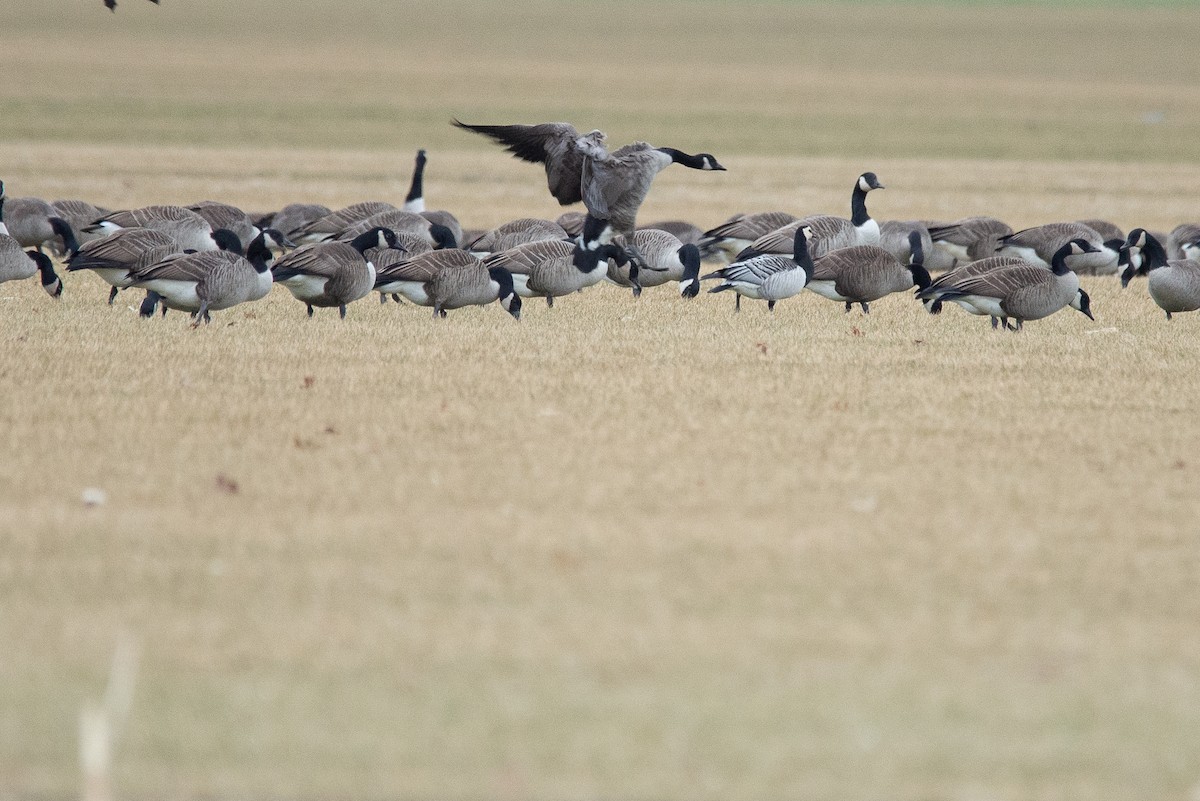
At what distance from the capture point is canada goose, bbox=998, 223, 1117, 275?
1647 cm

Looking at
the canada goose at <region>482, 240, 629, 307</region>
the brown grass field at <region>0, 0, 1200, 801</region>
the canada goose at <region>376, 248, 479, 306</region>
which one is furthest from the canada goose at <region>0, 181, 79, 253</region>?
the canada goose at <region>482, 240, 629, 307</region>

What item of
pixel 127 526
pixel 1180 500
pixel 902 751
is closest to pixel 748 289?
pixel 1180 500

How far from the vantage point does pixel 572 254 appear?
45.1 ft

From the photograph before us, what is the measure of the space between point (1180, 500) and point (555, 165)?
8.90 meters

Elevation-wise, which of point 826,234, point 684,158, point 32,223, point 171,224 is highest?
point 684,158

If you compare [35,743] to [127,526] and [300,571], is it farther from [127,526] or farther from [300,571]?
[127,526]

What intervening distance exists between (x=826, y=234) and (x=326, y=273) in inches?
221

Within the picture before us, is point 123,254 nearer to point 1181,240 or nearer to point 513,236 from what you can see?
point 513,236

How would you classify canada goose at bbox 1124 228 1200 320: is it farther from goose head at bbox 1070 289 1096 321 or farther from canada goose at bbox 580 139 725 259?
canada goose at bbox 580 139 725 259

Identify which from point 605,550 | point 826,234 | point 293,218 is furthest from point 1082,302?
point 293,218

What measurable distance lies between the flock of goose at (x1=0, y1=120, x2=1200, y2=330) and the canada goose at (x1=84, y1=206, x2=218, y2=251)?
0.8 inches

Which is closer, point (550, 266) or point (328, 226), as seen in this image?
point (550, 266)

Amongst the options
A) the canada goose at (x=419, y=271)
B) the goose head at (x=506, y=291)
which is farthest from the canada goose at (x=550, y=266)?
the canada goose at (x=419, y=271)

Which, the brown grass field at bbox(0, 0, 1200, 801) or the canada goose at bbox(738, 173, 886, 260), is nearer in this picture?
the brown grass field at bbox(0, 0, 1200, 801)
